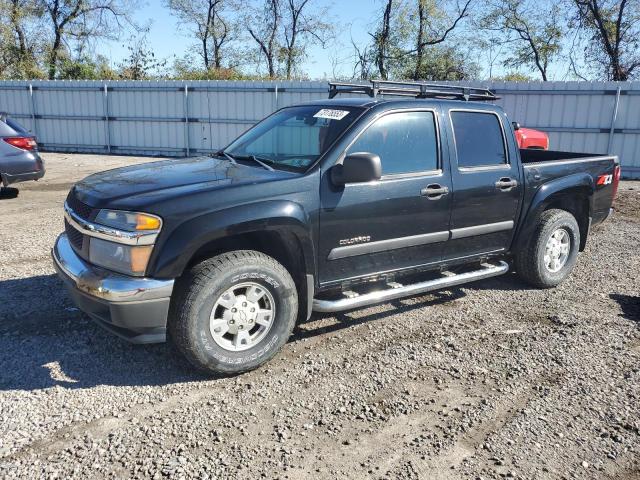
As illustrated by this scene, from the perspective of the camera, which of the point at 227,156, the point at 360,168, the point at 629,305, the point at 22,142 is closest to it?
the point at 360,168

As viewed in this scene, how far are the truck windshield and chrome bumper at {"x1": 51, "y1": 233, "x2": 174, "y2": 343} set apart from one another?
1.36 m

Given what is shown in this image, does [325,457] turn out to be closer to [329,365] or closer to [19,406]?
[329,365]

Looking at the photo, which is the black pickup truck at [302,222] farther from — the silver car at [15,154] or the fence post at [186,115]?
the fence post at [186,115]

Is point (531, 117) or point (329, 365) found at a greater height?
point (531, 117)

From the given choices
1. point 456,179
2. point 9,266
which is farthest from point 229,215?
point 9,266

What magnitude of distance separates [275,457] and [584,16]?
3084 centimetres

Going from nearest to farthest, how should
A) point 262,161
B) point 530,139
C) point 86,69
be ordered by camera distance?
point 262,161 → point 530,139 → point 86,69

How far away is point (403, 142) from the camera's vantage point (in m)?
4.41

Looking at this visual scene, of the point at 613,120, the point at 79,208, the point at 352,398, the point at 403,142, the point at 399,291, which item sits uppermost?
the point at 613,120

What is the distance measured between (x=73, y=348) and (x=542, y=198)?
4372 millimetres

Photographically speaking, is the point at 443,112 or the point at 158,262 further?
the point at 443,112

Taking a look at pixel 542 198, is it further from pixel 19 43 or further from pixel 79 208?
pixel 19 43

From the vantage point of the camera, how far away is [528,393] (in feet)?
11.8

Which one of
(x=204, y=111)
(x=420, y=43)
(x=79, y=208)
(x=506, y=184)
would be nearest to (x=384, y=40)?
(x=420, y=43)
